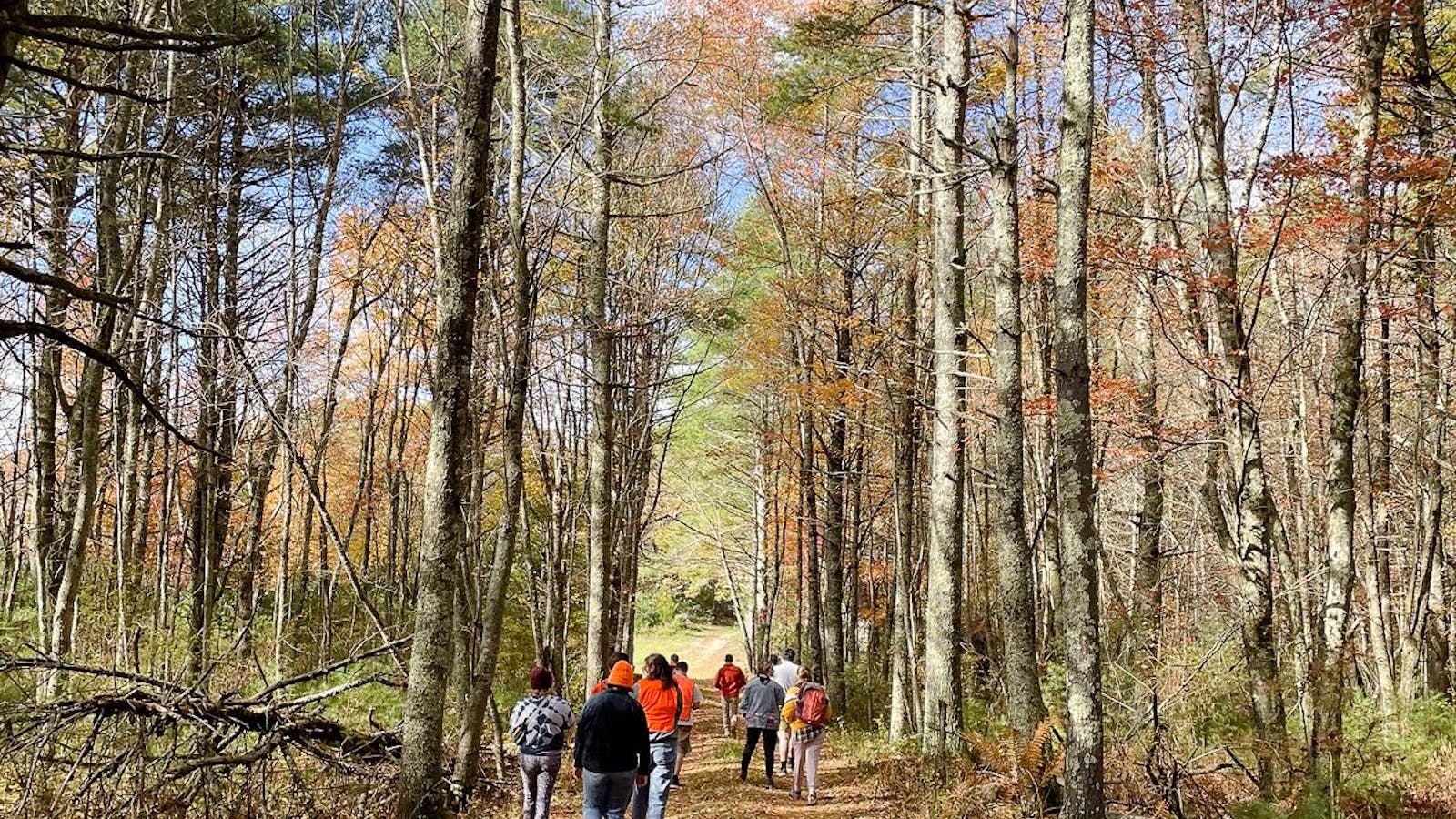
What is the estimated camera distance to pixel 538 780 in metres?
7.86

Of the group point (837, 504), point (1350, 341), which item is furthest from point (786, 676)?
point (1350, 341)

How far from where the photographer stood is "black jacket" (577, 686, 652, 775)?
22.8 ft

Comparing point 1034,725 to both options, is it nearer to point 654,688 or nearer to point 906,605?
point 654,688

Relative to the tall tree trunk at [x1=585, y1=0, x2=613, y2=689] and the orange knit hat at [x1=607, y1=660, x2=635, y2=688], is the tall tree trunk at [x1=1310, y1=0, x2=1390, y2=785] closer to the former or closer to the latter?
the orange knit hat at [x1=607, y1=660, x2=635, y2=688]

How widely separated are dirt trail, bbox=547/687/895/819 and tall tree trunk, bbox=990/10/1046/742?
2.33 metres

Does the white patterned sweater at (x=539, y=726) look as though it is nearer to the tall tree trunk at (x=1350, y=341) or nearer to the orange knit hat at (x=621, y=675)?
the orange knit hat at (x=621, y=675)

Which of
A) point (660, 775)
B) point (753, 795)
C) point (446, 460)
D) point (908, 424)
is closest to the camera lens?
point (446, 460)

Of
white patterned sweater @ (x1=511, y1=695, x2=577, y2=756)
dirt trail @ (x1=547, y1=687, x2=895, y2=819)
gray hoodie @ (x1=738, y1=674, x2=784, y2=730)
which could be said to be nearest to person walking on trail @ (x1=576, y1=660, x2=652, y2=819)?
white patterned sweater @ (x1=511, y1=695, x2=577, y2=756)

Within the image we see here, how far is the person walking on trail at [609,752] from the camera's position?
6.95m

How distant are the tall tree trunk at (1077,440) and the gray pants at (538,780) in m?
4.15

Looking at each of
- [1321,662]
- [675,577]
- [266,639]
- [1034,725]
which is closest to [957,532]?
[1034,725]

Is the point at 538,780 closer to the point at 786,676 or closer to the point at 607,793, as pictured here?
the point at 607,793

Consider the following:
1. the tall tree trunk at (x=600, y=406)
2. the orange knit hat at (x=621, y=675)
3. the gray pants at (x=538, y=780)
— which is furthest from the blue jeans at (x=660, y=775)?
the tall tree trunk at (x=600, y=406)

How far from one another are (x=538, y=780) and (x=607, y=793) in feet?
3.77
